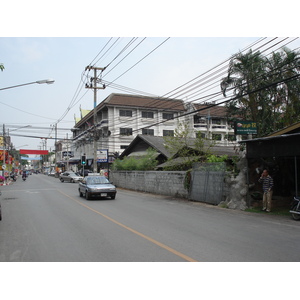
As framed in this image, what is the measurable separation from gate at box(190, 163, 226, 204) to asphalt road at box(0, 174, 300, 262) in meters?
3.65

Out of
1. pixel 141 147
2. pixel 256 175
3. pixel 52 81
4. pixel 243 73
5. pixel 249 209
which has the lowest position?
pixel 249 209

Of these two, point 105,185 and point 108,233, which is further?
point 105,185

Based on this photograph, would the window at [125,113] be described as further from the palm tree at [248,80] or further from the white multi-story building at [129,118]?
the palm tree at [248,80]

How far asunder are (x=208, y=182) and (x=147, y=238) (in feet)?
31.6

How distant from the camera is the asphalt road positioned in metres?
6.27

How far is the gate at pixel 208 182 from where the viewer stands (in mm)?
16016

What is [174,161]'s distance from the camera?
23125 mm

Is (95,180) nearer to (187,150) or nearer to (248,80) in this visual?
(187,150)

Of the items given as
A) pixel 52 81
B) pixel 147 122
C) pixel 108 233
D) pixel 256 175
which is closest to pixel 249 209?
pixel 256 175

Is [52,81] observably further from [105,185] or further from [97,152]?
[97,152]

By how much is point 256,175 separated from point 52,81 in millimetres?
11945

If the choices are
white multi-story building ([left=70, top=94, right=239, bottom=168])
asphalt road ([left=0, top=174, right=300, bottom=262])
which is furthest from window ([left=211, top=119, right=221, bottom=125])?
asphalt road ([left=0, top=174, right=300, bottom=262])

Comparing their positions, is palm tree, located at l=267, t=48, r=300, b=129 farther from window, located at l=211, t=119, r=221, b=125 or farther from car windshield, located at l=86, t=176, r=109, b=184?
window, located at l=211, t=119, r=221, b=125

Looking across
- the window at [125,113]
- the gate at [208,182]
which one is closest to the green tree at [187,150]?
the gate at [208,182]
